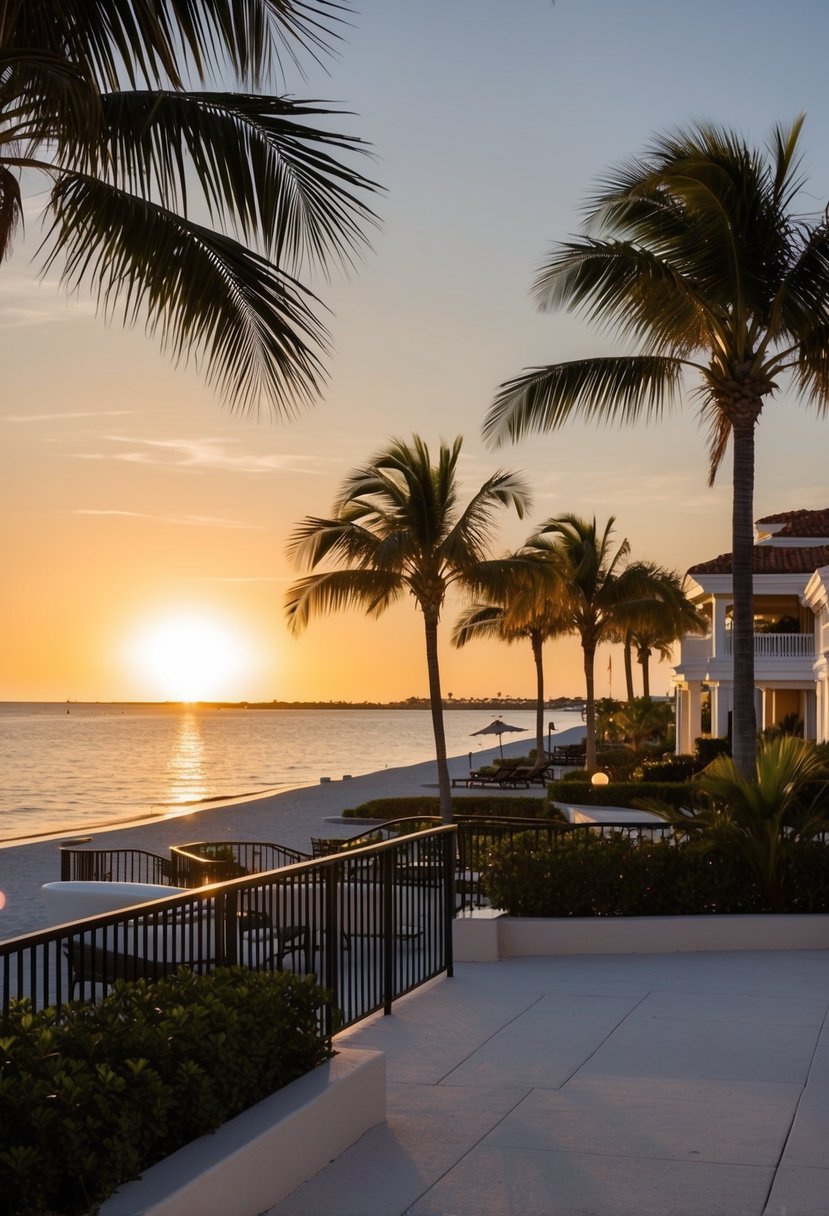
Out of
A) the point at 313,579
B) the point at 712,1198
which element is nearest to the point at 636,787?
the point at 313,579

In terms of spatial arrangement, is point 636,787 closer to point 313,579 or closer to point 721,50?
point 313,579

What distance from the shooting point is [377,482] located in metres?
28.4

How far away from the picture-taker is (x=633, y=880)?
429 inches

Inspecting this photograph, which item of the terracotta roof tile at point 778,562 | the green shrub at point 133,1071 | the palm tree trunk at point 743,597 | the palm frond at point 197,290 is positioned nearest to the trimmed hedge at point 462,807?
the terracotta roof tile at point 778,562

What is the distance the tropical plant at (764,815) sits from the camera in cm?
1112

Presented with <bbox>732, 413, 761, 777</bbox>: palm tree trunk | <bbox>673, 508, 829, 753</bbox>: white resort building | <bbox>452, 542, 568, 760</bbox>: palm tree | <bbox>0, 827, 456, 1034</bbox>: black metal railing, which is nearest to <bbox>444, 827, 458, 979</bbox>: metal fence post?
<bbox>0, 827, 456, 1034</bbox>: black metal railing

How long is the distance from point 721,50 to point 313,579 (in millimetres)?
18306

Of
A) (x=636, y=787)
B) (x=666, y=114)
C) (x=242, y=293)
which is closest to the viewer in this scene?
(x=242, y=293)

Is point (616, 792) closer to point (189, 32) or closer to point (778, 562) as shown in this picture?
point (778, 562)

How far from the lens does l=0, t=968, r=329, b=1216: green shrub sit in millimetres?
3912

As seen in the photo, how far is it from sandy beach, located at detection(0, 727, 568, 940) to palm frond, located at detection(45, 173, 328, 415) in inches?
508

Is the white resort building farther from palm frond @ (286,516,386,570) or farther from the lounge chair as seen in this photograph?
palm frond @ (286,516,386,570)

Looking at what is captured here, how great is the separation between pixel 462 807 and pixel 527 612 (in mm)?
5919

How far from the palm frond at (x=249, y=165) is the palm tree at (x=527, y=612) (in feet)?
69.2
